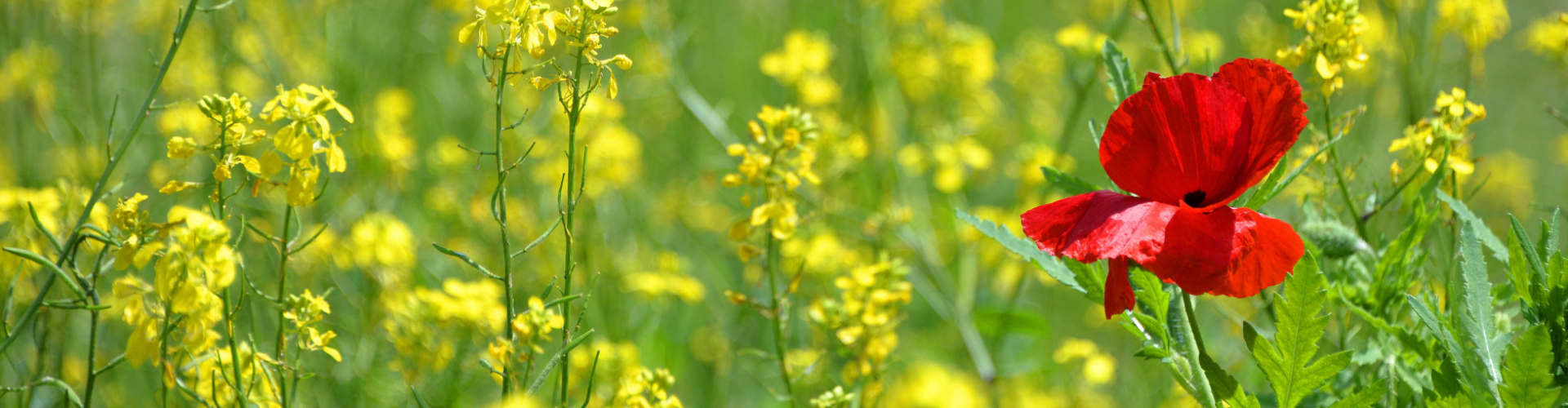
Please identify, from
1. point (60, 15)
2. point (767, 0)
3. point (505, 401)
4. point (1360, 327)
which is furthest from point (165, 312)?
point (767, 0)

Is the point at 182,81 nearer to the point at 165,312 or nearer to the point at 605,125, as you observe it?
the point at 605,125

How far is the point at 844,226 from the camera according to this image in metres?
2.99

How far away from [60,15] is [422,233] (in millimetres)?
1341

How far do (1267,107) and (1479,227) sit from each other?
0.56 meters

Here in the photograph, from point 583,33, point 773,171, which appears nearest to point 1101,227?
point 583,33

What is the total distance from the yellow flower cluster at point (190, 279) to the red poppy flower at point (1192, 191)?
792 millimetres

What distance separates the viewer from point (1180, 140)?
2.97ft

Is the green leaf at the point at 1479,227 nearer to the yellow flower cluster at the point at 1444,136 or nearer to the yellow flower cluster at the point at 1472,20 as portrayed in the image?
the yellow flower cluster at the point at 1444,136

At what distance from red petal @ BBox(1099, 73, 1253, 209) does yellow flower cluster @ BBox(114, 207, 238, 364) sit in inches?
34.2

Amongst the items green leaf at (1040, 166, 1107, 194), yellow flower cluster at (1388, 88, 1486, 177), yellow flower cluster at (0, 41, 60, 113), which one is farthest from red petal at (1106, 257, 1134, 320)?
yellow flower cluster at (0, 41, 60, 113)

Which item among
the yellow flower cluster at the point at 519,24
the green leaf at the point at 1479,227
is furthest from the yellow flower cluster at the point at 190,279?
the green leaf at the point at 1479,227

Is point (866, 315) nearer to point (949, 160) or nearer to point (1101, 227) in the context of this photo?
point (1101, 227)

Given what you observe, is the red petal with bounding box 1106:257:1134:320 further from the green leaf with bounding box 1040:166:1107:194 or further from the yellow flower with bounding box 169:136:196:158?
the yellow flower with bounding box 169:136:196:158

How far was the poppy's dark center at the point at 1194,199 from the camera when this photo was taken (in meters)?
0.96
